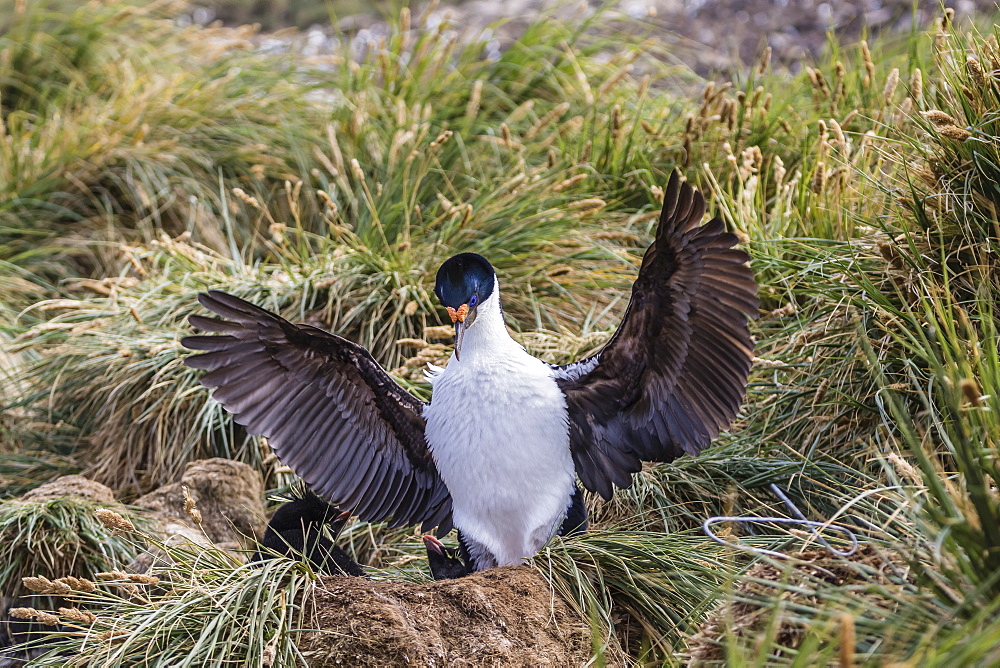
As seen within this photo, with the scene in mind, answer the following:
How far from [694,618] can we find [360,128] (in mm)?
3731

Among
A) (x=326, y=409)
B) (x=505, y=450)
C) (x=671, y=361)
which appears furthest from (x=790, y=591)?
(x=326, y=409)

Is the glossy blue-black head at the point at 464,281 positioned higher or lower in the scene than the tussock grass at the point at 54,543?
higher

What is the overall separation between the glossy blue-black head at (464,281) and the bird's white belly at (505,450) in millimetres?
196

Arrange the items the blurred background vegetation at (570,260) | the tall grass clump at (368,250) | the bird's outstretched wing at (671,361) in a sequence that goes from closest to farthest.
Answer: the blurred background vegetation at (570,260) → the bird's outstretched wing at (671,361) → the tall grass clump at (368,250)

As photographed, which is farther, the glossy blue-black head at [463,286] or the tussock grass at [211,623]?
the glossy blue-black head at [463,286]

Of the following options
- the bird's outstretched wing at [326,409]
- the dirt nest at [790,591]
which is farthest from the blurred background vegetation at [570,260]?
the bird's outstretched wing at [326,409]

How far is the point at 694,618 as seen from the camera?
295 centimetres

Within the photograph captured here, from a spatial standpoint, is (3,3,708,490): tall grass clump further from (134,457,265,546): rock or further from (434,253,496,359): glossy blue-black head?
(434,253,496,359): glossy blue-black head

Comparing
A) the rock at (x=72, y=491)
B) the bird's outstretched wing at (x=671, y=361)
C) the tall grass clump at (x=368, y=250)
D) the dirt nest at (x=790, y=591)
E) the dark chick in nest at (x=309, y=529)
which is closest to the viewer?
the dirt nest at (x=790, y=591)

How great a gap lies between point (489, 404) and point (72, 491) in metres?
1.94

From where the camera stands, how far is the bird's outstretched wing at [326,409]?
3.18m

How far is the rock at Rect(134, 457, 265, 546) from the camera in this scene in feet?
13.6

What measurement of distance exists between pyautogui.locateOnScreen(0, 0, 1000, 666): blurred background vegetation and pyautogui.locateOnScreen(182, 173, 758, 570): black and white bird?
246mm

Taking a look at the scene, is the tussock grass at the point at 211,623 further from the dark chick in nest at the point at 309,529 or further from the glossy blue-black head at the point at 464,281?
the glossy blue-black head at the point at 464,281
